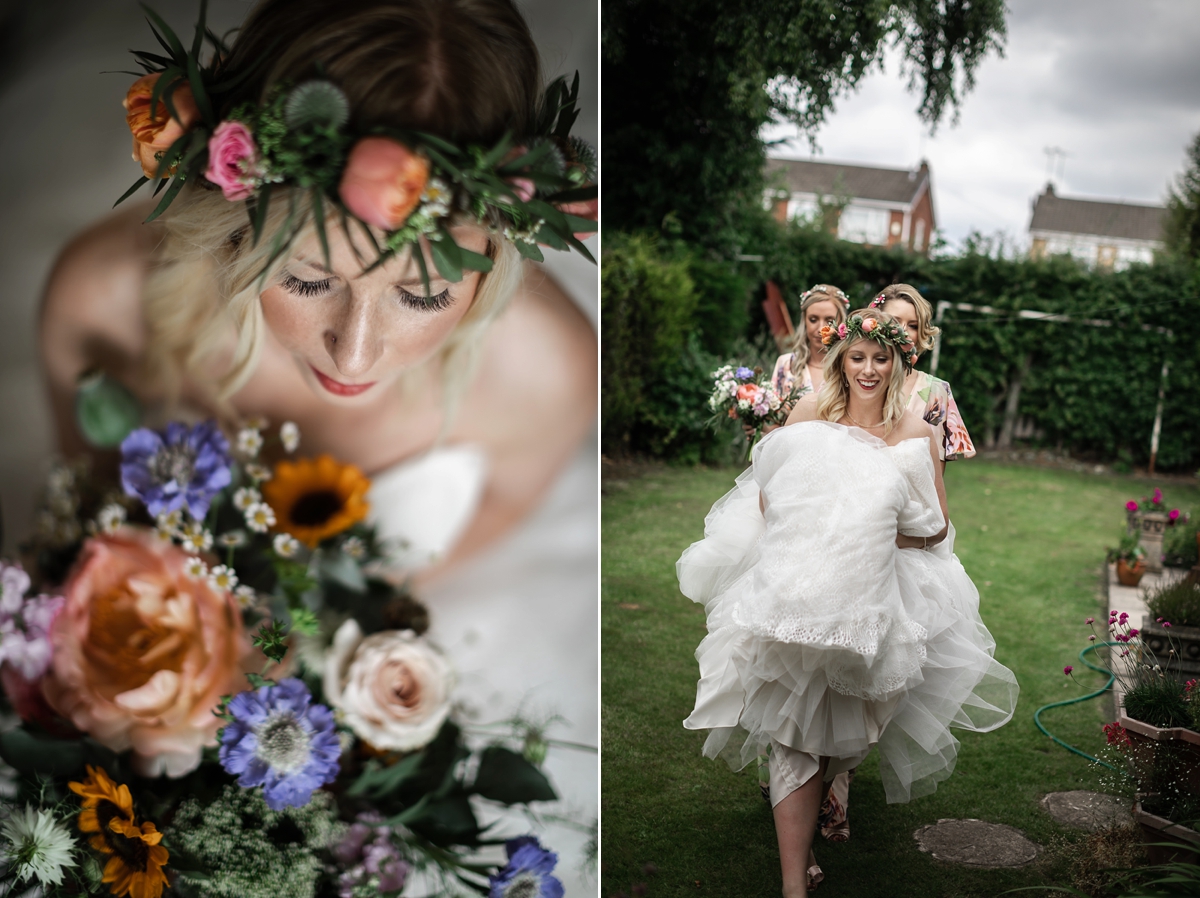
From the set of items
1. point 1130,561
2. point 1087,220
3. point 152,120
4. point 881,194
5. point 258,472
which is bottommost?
point 1130,561

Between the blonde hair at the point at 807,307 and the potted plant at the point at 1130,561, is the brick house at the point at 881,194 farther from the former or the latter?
the blonde hair at the point at 807,307

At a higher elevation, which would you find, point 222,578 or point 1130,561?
point 222,578

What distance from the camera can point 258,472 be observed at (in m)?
2.05

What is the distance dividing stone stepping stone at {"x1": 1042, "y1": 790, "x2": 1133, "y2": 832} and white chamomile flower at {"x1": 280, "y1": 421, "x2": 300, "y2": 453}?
272 centimetres

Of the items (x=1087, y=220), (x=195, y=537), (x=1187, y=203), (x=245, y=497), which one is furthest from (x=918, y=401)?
(x=1087, y=220)

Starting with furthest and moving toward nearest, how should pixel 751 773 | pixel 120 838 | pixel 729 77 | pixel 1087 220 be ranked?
pixel 1087 220 < pixel 729 77 < pixel 751 773 < pixel 120 838

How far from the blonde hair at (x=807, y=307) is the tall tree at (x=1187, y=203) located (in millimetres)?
17289

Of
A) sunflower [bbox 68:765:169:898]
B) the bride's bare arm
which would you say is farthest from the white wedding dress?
the bride's bare arm

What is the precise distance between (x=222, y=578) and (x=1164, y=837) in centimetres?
248

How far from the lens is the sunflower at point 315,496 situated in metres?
2.06

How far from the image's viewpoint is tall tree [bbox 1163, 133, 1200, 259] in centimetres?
1797

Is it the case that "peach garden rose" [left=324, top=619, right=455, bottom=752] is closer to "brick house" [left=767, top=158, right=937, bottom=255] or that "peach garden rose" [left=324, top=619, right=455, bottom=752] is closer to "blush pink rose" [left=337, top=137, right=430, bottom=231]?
"blush pink rose" [left=337, top=137, right=430, bottom=231]

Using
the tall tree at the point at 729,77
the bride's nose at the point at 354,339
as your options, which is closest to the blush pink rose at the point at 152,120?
the bride's nose at the point at 354,339

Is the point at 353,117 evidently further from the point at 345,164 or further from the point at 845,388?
the point at 845,388
